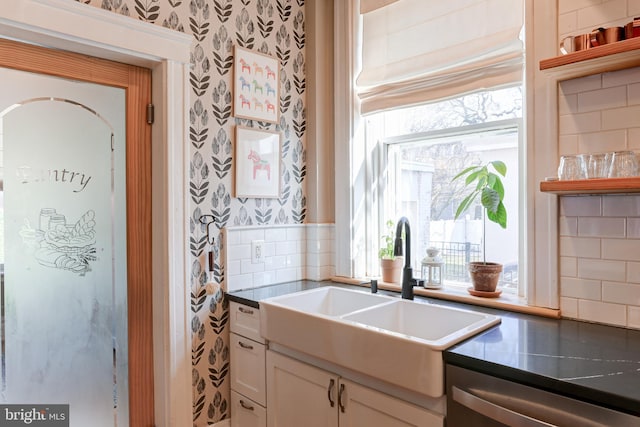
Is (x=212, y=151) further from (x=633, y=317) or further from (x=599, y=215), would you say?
(x=633, y=317)

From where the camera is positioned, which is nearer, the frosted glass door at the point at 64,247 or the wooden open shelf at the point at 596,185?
the wooden open shelf at the point at 596,185

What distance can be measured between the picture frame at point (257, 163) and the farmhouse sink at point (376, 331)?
0.67 meters

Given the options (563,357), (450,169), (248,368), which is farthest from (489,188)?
(248,368)

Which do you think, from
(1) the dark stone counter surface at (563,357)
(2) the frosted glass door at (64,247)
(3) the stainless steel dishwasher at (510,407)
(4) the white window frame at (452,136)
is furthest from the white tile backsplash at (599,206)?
(2) the frosted glass door at (64,247)

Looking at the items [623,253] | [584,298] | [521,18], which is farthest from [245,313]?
[521,18]

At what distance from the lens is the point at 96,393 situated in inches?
74.8

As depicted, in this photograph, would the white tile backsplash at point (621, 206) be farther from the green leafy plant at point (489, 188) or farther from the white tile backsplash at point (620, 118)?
the green leafy plant at point (489, 188)

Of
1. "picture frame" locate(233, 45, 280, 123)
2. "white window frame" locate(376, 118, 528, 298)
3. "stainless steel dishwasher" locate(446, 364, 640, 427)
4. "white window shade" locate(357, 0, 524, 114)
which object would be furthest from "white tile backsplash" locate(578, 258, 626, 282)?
"picture frame" locate(233, 45, 280, 123)

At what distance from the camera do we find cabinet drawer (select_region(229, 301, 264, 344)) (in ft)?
6.60

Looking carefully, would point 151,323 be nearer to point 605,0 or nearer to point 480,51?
point 480,51

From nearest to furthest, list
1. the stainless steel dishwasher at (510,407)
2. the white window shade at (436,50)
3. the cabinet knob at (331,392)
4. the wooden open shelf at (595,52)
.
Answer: the stainless steel dishwasher at (510,407) → the wooden open shelf at (595,52) → the cabinet knob at (331,392) → the white window shade at (436,50)

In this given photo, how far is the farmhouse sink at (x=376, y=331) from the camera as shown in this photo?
1300 mm

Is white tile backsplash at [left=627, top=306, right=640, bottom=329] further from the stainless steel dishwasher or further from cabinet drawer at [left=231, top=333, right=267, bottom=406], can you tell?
cabinet drawer at [left=231, top=333, right=267, bottom=406]

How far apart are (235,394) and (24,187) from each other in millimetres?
1433
